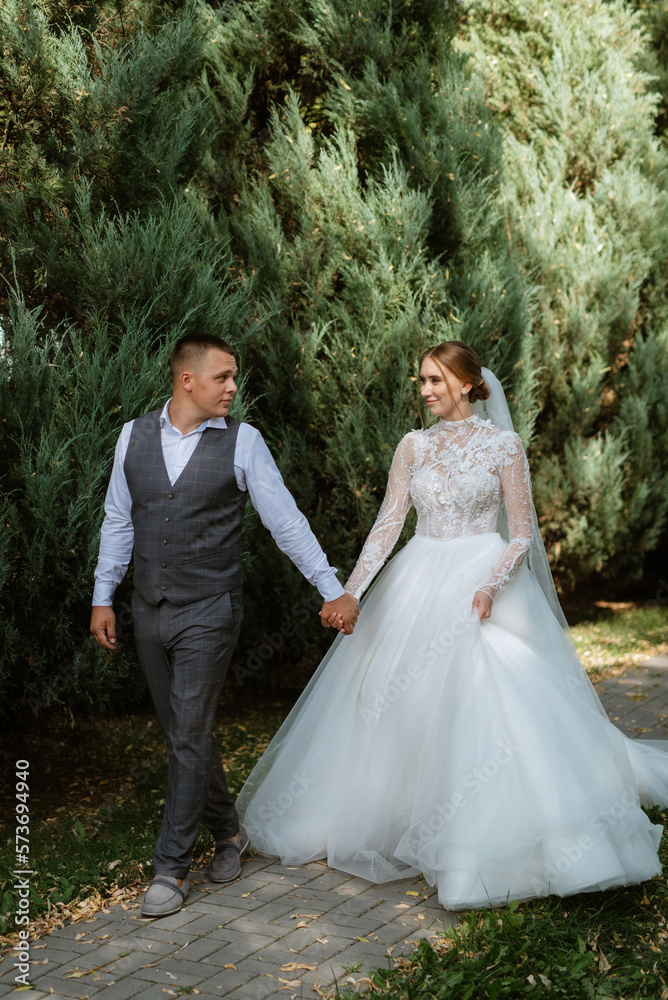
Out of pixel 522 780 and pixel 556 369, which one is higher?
pixel 556 369

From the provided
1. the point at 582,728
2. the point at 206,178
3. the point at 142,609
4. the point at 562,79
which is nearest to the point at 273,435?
the point at 206,178

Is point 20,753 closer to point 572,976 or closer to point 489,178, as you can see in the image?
point 572,976

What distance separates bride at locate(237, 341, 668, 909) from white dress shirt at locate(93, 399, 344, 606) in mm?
548

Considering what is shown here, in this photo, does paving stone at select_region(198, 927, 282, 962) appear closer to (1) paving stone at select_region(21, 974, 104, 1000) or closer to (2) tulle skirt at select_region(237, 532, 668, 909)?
(1) paving stone at select_region(21, 974, 104, 1000)

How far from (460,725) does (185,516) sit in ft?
4.62

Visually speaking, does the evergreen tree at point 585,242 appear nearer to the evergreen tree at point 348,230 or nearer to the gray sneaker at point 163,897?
the evergreen tree at point 348,230

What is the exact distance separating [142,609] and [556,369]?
19.4ft

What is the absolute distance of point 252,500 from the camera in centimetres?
374

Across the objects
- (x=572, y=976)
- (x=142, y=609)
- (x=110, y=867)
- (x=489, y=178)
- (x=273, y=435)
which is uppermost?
(x=489, y=178)

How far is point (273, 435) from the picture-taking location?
622 centimetres

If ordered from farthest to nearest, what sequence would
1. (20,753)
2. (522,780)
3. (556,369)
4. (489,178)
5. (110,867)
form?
(556,369), (489,178), (20,753), (110,867), (522,780)

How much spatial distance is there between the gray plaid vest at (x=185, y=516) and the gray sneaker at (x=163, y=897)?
1.10 meters

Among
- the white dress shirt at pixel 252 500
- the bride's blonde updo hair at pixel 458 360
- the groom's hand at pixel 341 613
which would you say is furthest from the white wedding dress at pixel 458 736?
the white dress shirt at pixel 252 500

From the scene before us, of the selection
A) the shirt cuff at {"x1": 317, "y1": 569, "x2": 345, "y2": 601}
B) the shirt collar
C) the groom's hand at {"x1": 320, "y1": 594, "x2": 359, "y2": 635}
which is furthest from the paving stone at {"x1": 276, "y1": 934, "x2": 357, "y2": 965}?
the shirt collar
